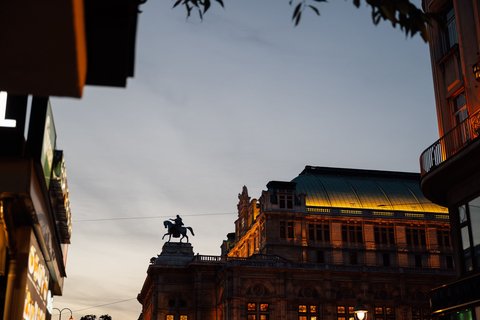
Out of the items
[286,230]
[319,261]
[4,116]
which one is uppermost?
[286,230]

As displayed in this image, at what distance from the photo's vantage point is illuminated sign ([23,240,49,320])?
16.0m

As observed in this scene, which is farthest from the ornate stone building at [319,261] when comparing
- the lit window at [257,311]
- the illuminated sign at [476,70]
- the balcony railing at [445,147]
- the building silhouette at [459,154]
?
the illuminated sign at [476,70]

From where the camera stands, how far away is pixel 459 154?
80.8ft

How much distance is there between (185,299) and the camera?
332ft

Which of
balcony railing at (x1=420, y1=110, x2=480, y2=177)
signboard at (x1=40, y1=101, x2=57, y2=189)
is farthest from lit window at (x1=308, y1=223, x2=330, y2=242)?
signboard at (x1=40, y1=101, x2=57, y2=189)

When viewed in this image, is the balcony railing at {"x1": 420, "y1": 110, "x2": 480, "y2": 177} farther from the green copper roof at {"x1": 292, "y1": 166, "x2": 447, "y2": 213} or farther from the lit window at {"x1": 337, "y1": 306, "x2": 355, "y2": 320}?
the green copper roof at {"x1": 292, "y1": 166, "x2": 447, "y2": 213}

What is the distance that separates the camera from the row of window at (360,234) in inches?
4088

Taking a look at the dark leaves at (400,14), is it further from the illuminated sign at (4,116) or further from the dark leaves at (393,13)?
the illuminated sign at (4,116)

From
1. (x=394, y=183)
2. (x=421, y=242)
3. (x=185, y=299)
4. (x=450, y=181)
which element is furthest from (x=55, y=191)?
(x=394, y=183)

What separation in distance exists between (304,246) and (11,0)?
332 ft

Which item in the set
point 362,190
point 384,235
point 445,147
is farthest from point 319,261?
point 445,147

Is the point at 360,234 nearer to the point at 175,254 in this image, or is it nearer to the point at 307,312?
the point at 307,312

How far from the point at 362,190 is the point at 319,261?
18469mm

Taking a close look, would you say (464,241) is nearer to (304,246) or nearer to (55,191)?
(55,191)
